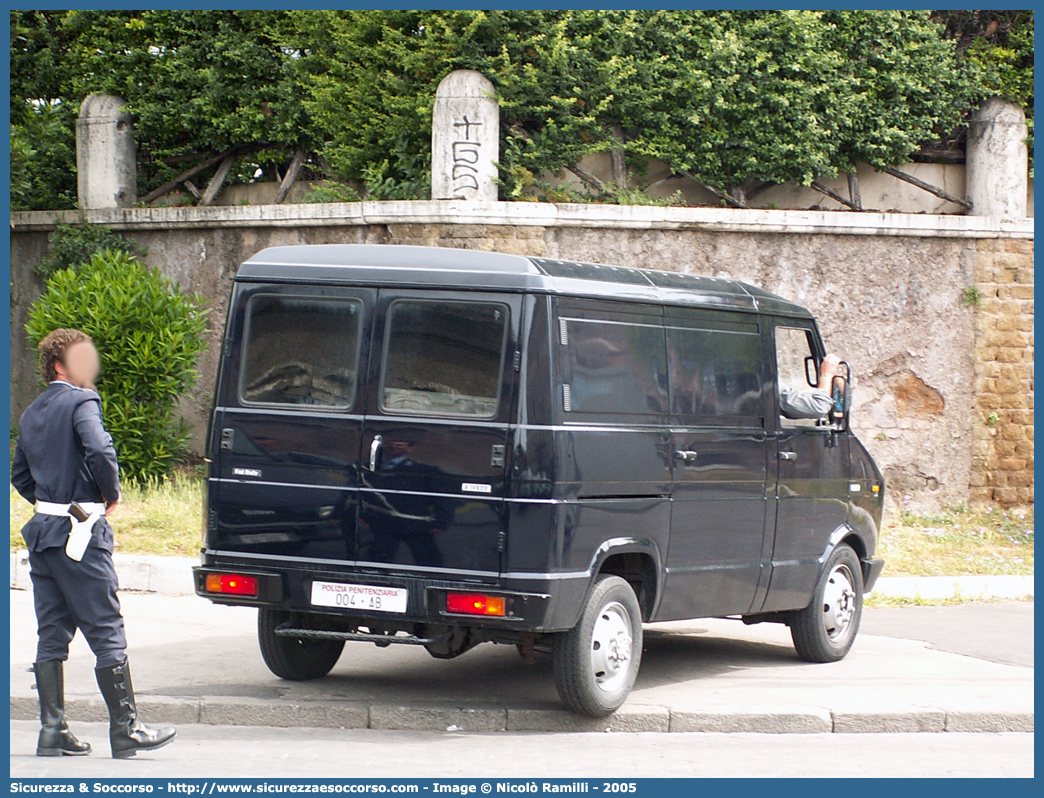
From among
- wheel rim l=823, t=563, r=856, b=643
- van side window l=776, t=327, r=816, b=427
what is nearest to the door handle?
van side window l=776, t=327, r=816, b=427

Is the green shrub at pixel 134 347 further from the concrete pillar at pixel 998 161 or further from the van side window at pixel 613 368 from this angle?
the concrete pillar at pixel 998 161

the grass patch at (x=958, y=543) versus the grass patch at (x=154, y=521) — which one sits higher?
the grass patch at (x=154, y=521)

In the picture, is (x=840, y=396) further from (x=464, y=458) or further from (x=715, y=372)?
(x=464, y=458)

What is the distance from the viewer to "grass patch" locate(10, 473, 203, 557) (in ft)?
37.2

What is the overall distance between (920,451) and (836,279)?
222 cm

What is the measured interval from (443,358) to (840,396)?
9.90 ft

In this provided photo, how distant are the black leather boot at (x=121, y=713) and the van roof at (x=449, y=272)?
7.07 feet

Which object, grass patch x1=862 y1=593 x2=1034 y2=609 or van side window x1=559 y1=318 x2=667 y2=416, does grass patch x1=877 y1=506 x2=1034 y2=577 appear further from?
van side window x1=559 y1=318 x2=667 y2=416

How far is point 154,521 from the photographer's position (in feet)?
39.4

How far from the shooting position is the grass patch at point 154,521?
11.4 metres

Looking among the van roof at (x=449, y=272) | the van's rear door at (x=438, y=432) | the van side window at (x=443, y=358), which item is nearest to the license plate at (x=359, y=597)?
the van's rear door at (x=438, y=432)

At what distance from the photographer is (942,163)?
16391mm
